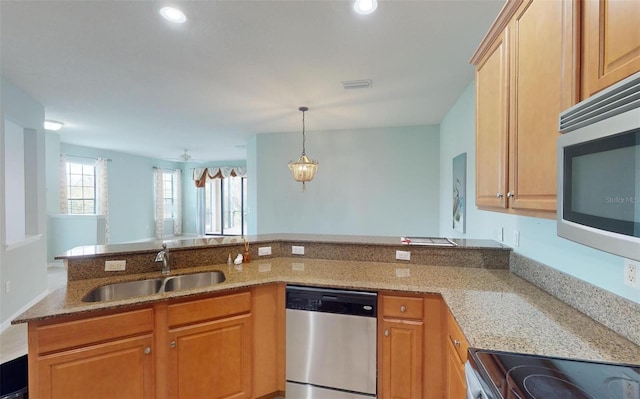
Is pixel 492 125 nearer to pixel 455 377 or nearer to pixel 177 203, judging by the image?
pixel 455 377

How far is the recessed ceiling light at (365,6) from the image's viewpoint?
1.74 meters

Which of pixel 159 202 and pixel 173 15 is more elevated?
pixel 173 15

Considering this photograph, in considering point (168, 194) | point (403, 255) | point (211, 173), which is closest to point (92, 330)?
point (403, 255)

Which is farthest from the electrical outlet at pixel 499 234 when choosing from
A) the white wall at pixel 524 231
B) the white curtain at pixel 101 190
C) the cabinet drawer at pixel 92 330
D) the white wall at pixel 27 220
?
the white curtain at pixel 101 190

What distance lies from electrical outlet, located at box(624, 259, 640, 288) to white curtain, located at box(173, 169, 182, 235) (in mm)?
10561

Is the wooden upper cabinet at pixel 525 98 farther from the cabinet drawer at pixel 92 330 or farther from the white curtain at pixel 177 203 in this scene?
the white curtain at pixel 177 203

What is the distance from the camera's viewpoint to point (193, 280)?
2.12 m

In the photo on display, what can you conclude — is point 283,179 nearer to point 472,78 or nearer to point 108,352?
point 472,78

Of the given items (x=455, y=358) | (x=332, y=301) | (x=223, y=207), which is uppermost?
(x=223, y=207)

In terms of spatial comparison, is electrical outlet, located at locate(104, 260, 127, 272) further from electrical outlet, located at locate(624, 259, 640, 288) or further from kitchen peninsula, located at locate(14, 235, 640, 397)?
electrical outlet, located at locate(624, 259, 640, 288)

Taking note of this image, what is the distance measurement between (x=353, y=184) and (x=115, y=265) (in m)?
3.78

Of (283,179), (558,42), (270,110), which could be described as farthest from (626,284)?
(283,179)

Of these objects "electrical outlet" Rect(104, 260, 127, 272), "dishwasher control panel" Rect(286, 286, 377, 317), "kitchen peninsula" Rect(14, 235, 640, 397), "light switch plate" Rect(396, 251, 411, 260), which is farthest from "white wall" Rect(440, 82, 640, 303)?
"electrical outlet" Rect(104, 260, 127, 272)

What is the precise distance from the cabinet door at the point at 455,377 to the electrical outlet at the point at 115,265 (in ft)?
7.30
